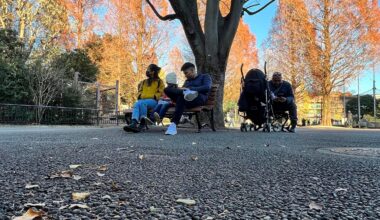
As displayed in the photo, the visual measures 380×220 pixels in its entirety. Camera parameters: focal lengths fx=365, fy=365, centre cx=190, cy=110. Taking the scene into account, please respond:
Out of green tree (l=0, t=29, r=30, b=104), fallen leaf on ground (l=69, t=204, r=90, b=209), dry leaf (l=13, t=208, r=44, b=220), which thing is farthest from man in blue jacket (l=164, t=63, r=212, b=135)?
green tree (l=0, t=29, r=30, b=104)

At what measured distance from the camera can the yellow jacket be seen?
6156 millimetres

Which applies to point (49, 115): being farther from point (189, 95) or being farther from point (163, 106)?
point (189, 95)

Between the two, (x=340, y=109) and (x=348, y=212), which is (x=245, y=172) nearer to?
(x=348, y=212)

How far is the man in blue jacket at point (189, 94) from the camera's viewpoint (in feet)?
17.9

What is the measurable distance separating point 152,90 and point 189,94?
1006 mm

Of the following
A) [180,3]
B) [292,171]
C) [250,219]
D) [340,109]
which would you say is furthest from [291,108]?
[340,109]

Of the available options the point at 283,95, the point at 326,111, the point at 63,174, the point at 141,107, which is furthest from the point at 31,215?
the point at 326,111

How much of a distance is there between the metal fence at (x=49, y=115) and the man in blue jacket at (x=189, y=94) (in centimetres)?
681

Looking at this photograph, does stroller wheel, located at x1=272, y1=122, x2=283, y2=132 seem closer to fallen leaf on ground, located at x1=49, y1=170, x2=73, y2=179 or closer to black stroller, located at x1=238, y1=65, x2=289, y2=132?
black stroller, located at x1=238, y1=65, x2=289, y2=132

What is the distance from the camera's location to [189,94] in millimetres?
A: 5391

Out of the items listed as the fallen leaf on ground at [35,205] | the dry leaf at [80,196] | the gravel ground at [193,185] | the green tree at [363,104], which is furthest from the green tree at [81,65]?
the green tree at [363,104]

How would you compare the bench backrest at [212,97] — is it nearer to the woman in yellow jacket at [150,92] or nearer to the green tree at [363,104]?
the woman in yellow jacket at [150,92]

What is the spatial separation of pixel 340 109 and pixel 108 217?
3209 cm

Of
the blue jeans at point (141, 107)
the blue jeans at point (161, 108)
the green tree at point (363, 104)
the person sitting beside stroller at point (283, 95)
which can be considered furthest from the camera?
the green tree at point (363, 104)
